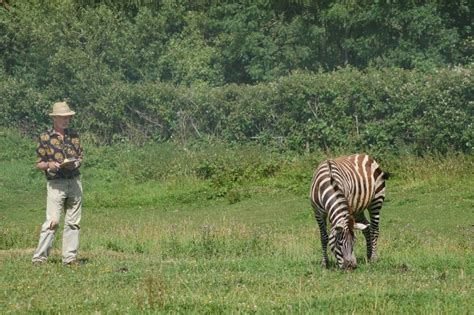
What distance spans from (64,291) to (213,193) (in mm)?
15213

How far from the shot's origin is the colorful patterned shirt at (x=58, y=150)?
15.0 m

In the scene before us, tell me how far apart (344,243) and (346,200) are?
2.62 feet

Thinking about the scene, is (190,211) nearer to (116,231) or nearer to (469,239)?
(116,231)

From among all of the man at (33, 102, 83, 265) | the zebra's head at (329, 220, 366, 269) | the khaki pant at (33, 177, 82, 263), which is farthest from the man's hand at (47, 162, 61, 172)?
the zebra's head at (329, 220, 366, 269)

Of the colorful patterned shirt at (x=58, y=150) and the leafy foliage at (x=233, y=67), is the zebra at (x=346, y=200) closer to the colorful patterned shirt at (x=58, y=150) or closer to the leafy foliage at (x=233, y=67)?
the colorful patterned shirt at (x=58, y=150)

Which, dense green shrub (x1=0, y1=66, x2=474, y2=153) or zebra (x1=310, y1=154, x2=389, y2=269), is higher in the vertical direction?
zebra (x1=310, y1=154, x2=389, y2=269)

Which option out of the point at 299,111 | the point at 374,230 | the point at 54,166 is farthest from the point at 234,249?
the point at 299,111

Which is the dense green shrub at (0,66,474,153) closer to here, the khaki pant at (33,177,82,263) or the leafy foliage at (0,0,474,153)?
the leafy foliage at (0,0,474,153)

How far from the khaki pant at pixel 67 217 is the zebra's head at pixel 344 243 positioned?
3.41 meters

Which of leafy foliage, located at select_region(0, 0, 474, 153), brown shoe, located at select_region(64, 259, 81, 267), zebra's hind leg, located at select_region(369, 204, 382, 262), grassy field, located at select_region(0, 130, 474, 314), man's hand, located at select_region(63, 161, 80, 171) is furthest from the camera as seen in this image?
leafy foliage, located at select_region(0, 0, 474, 153)

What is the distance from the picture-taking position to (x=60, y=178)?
15.1 metres

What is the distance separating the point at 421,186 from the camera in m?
25.8

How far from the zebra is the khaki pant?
3.20 meters

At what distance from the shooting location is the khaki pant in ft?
49.0
